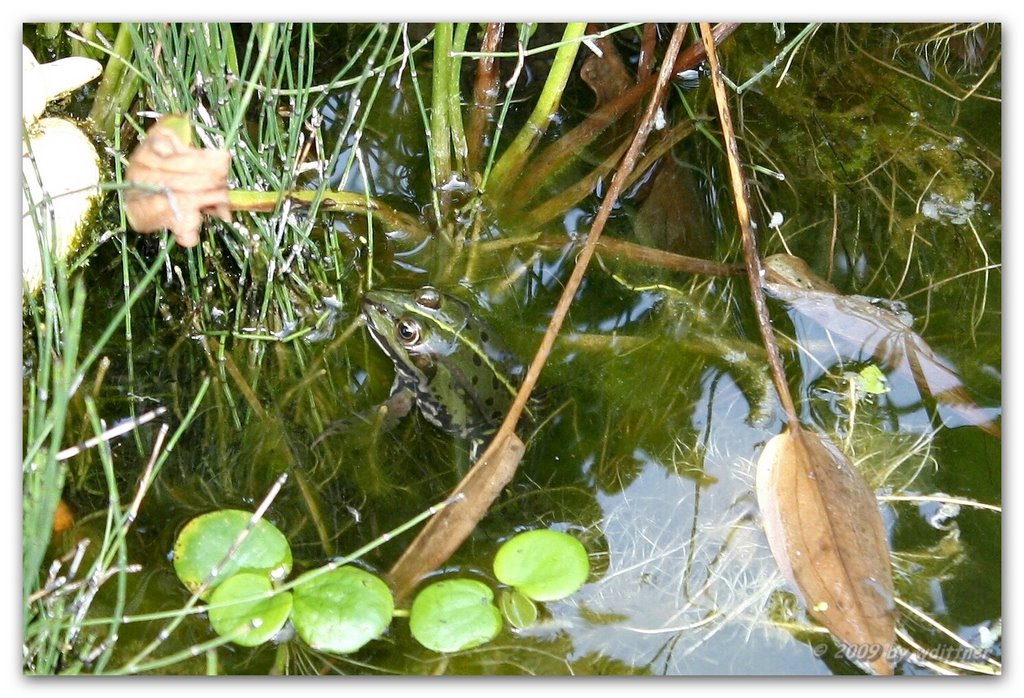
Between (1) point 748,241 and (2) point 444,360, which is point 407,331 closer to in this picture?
(2) point 444,360

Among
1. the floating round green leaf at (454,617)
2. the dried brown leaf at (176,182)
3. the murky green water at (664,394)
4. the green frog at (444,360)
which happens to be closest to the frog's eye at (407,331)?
the green frog at (444,360)

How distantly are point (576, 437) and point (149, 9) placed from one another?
145 cm

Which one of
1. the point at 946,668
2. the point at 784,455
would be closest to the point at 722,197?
the point at 784,455

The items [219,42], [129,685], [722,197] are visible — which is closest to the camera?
[129,685]

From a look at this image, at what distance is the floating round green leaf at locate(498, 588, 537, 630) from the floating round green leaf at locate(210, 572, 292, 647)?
1.63ft

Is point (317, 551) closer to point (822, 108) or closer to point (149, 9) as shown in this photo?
point (149, 9)

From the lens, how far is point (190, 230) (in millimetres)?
1745

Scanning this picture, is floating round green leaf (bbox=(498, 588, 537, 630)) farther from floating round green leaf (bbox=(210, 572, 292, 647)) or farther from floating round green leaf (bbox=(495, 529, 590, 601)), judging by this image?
floating round green leaf (bbox=(210, 572, 292, 647))

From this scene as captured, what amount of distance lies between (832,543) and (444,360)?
1.09 m

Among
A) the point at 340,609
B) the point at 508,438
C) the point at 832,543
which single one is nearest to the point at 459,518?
the point at 508,438

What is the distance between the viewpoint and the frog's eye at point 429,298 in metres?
2.09

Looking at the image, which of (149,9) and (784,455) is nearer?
(149,9)

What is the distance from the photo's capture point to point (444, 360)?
2156 millimetres

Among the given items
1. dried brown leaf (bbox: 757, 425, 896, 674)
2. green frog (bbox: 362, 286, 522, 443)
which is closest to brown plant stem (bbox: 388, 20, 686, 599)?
green frog (bbox: 362, 286, 522, 443)
